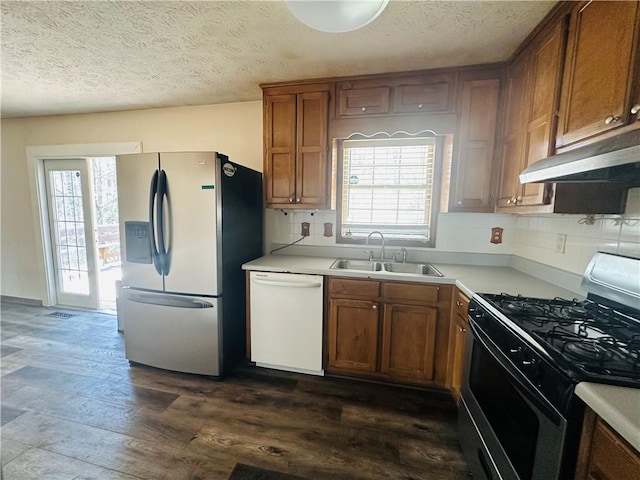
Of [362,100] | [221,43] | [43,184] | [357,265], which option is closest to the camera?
[221,43]

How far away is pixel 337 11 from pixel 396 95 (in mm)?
1332

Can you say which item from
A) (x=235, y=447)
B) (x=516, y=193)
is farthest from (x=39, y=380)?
(x=516, y=193)

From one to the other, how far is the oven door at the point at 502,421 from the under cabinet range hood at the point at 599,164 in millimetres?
780

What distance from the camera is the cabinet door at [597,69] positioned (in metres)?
1.05

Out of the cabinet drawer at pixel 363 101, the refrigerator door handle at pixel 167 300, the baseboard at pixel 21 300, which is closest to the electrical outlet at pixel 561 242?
the cabinet drawer at pixel 363 101

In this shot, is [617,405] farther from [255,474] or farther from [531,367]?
[255,474]

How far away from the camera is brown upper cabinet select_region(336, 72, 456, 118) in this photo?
2086 mm

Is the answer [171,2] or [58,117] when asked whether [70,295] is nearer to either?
[58,117]

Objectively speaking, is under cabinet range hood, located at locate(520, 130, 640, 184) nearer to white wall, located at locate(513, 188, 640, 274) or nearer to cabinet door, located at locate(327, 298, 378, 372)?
white wall, located at locate(513, 188, 640, 274)

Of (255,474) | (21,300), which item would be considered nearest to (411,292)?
(255,474)

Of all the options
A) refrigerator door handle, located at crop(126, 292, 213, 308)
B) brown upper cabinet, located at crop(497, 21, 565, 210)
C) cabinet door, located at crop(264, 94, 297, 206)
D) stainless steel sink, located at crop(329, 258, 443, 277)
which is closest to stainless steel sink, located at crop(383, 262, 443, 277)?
stainless steel sink, located at crop(329, 258, 443, 277)

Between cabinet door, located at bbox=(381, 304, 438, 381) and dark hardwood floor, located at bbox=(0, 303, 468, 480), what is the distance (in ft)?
0.61

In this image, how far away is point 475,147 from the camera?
209cm

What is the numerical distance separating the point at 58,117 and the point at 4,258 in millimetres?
2143
